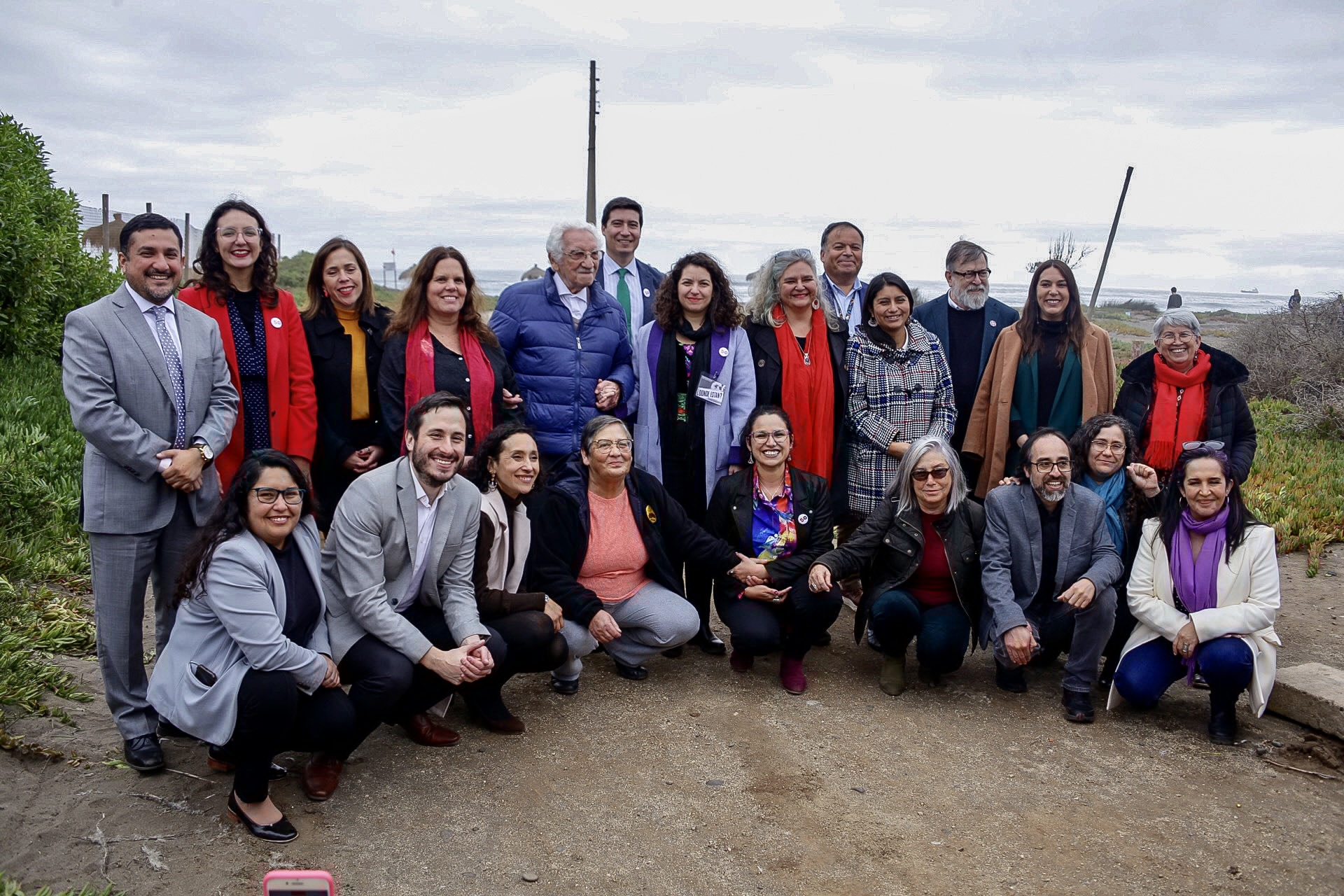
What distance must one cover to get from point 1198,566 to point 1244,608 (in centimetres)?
25

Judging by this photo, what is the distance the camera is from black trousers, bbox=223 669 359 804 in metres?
3.58

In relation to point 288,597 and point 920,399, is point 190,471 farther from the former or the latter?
point 920,399

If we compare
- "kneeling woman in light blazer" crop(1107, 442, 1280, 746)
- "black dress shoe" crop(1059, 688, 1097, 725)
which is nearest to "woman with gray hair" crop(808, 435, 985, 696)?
"black dress shoe" crop(1059, 688, 1097, 725)

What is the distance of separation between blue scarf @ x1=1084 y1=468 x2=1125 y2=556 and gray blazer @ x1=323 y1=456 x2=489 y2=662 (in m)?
3.04

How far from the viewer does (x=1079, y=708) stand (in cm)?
491

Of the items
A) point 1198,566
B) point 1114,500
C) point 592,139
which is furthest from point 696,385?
point 592,139

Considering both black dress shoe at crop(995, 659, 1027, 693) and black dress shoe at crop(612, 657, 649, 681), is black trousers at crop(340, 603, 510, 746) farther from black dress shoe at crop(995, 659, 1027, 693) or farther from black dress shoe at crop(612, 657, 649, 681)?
black dress shoe at crop(995, 659, 1027, 693)

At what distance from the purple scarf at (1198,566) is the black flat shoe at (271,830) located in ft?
12.6

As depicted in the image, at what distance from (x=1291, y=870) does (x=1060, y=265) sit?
323 centimetres

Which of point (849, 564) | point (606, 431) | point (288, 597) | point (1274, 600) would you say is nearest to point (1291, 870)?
point (1274, 600)

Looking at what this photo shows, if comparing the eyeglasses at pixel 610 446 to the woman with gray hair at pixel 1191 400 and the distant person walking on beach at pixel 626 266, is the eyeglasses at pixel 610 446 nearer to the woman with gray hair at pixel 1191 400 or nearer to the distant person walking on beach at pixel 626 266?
the distant person walking on beach at pixel 626 266

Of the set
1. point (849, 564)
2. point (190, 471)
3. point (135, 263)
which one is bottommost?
point (849, 564)

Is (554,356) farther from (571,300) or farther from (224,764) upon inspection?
(224,764)

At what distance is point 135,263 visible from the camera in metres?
4.02
